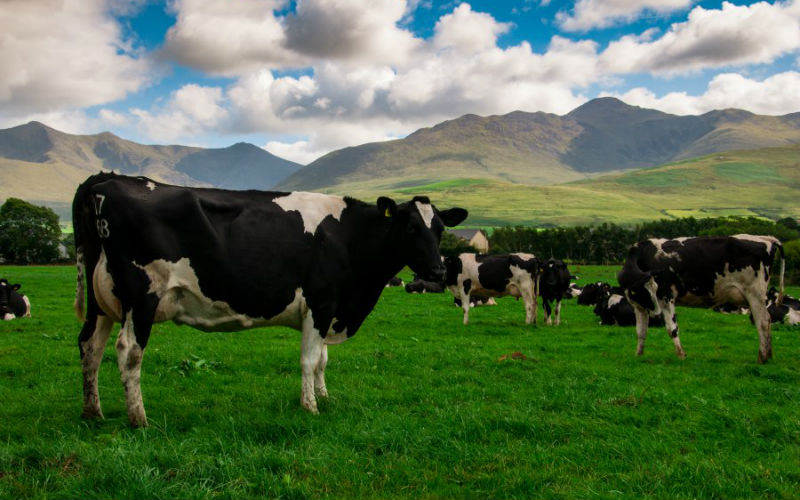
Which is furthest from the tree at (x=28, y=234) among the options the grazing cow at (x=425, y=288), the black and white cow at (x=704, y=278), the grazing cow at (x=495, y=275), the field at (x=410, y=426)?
the black and white cow at (x=704, y=278)

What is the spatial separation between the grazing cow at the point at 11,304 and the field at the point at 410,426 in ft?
25.5

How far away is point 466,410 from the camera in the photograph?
8.41m

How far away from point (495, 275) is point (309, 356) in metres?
15.8

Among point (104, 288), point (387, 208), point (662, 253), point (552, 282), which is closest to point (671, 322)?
point (662, 253)

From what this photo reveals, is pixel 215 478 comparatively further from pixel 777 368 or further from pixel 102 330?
pixel 777 368

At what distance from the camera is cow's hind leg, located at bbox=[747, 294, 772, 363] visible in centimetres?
1366

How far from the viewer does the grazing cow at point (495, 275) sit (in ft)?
75.3

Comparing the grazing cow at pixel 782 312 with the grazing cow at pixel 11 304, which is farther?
the grazing cow at pixel 782 312

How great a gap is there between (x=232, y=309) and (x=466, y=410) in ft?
11.9

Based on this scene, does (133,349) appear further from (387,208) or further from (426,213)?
(426,213)

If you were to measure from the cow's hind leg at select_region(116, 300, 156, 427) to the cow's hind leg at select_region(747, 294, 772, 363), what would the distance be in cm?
1324

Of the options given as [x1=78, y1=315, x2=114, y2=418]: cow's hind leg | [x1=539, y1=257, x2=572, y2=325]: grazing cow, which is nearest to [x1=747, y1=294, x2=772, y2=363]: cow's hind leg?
[x1=539, y1=257, x2=572, y2=325]: grazing cow

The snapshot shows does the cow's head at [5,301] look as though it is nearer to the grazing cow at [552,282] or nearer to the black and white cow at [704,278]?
the grazing cow at [552,282]

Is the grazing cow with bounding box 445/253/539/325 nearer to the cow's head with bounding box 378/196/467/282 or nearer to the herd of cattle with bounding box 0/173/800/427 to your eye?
the herd of cattle with bounding box 0/173/800/427
